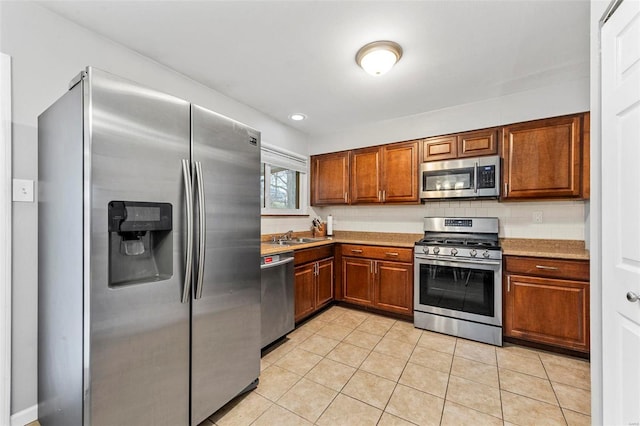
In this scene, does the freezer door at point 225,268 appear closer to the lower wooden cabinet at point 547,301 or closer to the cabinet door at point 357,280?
the cabinet door at point 357,280

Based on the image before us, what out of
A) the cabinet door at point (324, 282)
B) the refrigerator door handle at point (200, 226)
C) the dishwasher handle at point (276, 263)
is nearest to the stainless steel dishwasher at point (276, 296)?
the dishwasher handle at point (276, 263)

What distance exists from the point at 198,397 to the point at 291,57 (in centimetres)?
239

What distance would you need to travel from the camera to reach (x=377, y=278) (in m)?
3.23

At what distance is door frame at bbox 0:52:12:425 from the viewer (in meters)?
1.47

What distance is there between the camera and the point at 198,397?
5.00 ft

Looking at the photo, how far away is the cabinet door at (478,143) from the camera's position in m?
2.85

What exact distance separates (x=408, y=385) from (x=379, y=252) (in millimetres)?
1488

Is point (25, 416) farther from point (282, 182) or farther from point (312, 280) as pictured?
point (282, 182)

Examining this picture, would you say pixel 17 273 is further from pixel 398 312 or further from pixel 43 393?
pixel 398 312

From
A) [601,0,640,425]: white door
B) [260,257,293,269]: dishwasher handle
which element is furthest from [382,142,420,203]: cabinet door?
[601,0,640,425]: white door

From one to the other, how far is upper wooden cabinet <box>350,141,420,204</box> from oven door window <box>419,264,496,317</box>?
906 mm

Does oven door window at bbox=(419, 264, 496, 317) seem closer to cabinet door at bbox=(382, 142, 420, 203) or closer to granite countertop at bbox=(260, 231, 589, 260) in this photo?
granite countertop at bbox=(260, 231, 589, 260)

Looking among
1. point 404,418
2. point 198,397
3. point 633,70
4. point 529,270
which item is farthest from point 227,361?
point 529,270

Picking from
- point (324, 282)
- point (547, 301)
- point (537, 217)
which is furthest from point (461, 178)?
point (324, 282)
